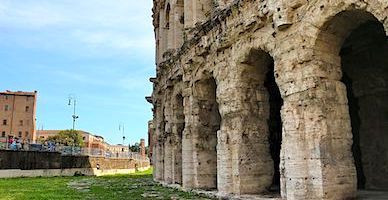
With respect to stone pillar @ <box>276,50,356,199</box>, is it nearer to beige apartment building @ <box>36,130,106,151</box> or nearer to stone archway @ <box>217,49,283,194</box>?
stone archway @ <box>217,49,283,194</box>

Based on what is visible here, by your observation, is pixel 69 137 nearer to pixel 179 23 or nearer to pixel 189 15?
pixel 179 23

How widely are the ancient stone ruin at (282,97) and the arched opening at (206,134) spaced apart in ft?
0.11

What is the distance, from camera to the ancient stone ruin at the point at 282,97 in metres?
8.01

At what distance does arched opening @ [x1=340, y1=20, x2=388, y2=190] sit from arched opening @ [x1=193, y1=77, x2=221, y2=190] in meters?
4.35

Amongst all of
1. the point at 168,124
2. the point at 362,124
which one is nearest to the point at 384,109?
the point at 362,124

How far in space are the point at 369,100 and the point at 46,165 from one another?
22.5 meters

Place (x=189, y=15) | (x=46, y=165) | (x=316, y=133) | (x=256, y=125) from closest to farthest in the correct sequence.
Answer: (x=316, y=133) → (x=256, y=125) → (x=189, y=15) → (x=46, y=165)

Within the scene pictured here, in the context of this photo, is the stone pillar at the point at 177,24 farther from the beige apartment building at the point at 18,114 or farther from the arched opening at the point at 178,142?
the beige apartment building at the point at 18,114

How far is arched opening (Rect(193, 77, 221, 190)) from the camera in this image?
42.4 feet

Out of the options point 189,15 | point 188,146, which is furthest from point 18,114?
point 188,146

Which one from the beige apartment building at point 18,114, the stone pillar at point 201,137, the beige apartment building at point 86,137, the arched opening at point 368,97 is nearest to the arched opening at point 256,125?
the arched opening at point 368,97

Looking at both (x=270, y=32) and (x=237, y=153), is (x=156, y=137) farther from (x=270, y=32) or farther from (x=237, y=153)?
(x=270, y=32)

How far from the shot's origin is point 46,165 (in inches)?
1082

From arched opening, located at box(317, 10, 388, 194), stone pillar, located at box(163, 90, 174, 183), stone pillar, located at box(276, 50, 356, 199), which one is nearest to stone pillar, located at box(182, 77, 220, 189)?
stone pillar, located at box(163, 90, 174, 183)
